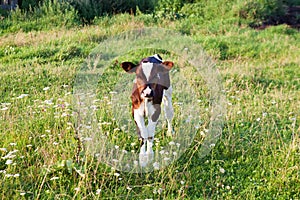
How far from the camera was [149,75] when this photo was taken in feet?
12.1

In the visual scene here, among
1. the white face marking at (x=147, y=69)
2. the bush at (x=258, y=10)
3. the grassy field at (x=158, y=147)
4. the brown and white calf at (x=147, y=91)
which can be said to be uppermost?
the white face marking at (x=147, y=69)

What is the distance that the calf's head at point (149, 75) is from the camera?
11.8ft

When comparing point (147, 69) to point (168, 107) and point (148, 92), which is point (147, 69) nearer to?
point (148, 92)

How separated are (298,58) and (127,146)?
21.9 ft

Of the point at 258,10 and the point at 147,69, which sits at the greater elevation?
the point at 147,69

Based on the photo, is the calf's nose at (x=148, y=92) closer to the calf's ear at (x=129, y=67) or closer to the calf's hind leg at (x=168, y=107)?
the calf's ear at (x=129, y=67)

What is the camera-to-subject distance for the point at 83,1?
13336mm

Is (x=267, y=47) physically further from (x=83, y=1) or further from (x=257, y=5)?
(x=83, y=1)

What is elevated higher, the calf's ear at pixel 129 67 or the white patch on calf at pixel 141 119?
the calf's ear at pixel 129 67

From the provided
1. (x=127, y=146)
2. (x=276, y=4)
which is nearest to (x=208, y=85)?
(x=127, y=146)

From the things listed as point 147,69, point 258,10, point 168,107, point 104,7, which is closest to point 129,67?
point 147,69

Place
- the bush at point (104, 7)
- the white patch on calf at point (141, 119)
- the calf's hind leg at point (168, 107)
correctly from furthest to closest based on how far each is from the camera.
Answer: the bush at point (104, 7), the calf's hind leg at point (168, 107), the white patch on calf at point (141, 119)

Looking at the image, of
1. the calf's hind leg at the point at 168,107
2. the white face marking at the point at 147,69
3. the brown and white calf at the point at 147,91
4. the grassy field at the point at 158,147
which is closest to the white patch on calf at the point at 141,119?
the brown and white calf at the point at 147,91

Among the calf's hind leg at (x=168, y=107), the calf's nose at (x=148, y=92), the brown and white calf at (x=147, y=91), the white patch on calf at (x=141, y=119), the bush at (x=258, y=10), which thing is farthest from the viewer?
the bush at (x=258, y=10)
